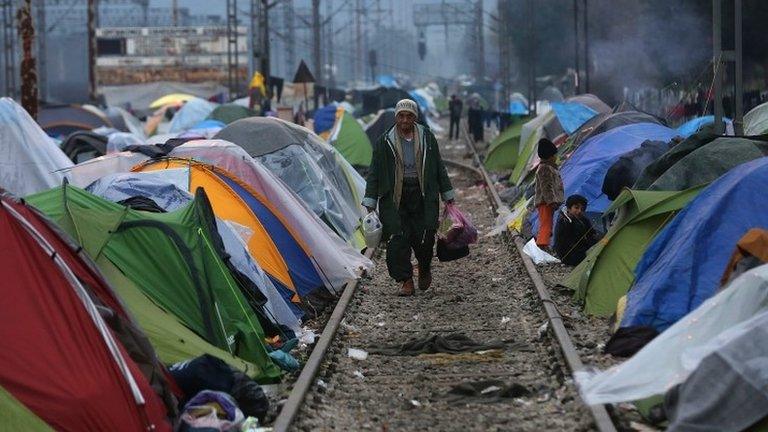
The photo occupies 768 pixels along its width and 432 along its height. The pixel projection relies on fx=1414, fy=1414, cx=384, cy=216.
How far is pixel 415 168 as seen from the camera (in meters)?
14.1

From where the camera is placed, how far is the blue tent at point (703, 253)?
403 inches

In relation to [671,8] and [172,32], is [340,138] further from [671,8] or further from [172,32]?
[172,32]

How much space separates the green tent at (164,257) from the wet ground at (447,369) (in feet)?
2.46

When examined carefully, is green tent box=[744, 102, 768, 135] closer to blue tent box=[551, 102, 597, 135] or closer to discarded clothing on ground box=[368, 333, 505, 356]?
blue tent box=[551, 102, 597, 135]

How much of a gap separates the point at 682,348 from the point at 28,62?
22032 millimetres

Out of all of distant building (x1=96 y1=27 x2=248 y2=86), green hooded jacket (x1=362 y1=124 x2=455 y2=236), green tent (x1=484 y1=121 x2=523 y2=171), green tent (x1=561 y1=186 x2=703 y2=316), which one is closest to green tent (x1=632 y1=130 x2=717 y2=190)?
green tent (x1=561 y1=186 x2=703 y2=316)

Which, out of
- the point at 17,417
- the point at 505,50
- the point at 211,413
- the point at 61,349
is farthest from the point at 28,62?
the point at 505,50

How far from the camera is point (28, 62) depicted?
27.8 meters

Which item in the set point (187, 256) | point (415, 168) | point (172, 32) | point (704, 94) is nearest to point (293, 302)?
point (415, 168)

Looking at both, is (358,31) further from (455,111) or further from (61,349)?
(61,349)

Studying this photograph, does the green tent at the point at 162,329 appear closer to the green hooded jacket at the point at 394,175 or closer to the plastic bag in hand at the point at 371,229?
the plastic bag in hand at the point at 371,229

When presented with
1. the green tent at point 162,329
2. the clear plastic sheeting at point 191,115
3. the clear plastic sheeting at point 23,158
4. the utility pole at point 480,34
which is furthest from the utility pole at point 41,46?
the green tent at point 162,329

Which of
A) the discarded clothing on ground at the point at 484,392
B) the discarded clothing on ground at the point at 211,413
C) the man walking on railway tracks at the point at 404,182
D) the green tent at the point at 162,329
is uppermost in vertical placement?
the man walking on railway tracks at the point at 404,182

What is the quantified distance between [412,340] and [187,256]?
89.6 inches
